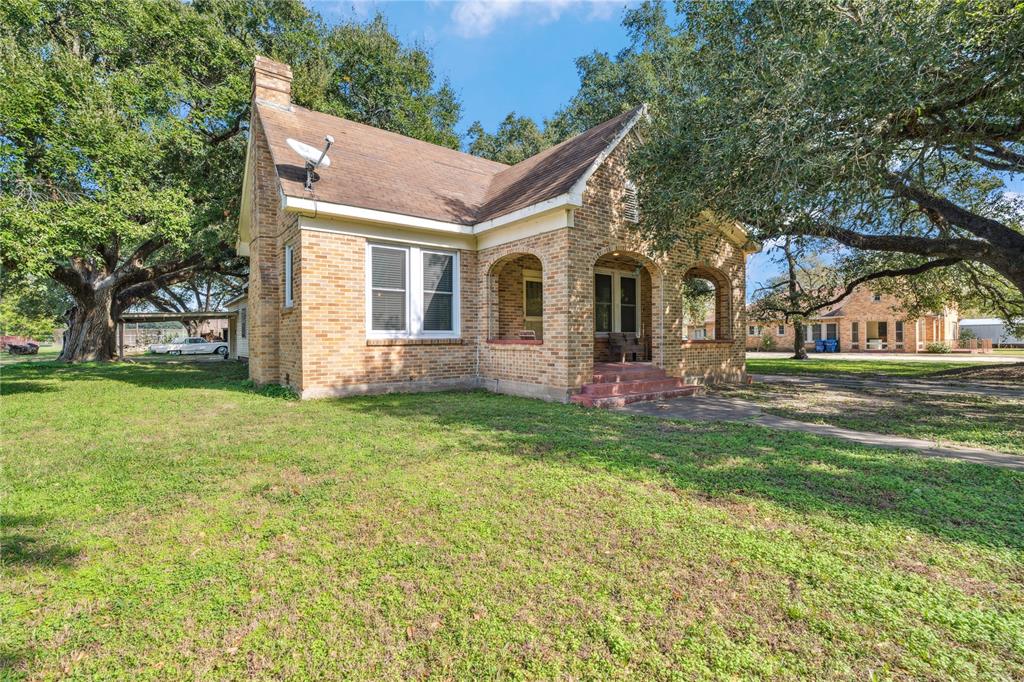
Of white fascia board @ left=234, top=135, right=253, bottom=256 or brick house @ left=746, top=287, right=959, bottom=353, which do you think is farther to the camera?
brick house @ left=746, top=287, right=959, bottom=353

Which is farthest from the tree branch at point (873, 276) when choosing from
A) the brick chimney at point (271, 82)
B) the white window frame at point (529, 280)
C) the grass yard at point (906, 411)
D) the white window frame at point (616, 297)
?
the brick chimney at point (271, 82)

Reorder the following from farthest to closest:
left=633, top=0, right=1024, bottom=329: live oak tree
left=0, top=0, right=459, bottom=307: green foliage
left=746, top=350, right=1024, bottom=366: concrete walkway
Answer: left=746, top=350, right=1024, bottom=366: concrete walkway → left=0, top=0, right=459, bottom=307: green foliage → left=633, top=0, right=1024, bottom=329: live oak tree

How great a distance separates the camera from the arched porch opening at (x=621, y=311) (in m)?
11.8

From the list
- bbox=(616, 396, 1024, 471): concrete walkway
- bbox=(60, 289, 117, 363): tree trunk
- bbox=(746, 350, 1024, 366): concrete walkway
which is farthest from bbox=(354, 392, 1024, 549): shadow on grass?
bbox=(60, 289, 117, 363): tree trunk

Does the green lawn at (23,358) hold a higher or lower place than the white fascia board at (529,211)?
lower

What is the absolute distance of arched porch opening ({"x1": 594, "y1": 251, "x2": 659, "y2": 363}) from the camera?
38.7ft

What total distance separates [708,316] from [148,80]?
47.6m

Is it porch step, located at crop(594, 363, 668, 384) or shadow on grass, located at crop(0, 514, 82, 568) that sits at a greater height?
porch step, located at crop(594, 363, 668, 384)

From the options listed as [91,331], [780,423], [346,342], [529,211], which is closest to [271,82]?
[346,342]

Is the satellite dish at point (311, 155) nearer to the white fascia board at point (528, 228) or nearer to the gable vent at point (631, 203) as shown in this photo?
the white fascia board at point (528, 228)

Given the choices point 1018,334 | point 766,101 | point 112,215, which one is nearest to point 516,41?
point 766,101

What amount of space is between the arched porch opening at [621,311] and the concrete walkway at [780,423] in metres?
2.94

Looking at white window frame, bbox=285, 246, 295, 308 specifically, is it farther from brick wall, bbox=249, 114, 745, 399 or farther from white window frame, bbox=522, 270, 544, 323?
white window frame, bbox=522, 270, 544, 323

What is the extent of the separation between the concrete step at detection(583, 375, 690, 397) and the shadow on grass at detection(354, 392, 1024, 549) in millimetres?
1318
